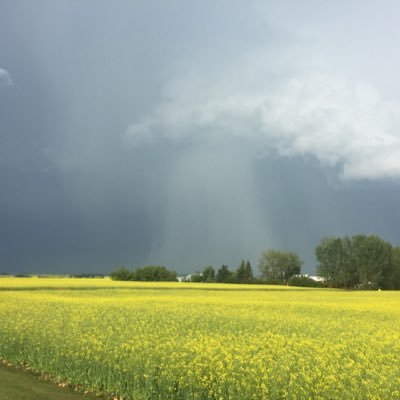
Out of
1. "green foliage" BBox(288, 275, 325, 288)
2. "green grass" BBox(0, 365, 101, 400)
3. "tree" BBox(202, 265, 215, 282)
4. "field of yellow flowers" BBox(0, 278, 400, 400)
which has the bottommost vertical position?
"green grass" BBox(0, 365, 101, 400)

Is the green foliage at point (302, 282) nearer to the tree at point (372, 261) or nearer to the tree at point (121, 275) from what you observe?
the tree at point (372, 261)

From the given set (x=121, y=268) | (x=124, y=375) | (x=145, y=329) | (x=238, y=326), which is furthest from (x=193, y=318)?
(x=121, y=268)

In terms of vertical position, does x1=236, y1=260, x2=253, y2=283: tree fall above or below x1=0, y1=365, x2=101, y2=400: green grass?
above

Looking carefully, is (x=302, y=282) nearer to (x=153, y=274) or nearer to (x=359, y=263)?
(x=359, y=263)

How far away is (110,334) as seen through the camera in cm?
1490

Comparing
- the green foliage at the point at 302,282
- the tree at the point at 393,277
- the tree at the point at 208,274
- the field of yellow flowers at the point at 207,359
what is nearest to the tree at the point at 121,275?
the tree at the point at 208,274

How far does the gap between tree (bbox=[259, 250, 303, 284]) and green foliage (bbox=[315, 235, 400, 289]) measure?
2107 centimetres

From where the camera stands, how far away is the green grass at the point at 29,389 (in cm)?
1142

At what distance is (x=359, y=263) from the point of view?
371ft

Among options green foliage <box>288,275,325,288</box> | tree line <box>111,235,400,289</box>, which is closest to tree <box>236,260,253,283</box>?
tree line <box>111,235,400,289</box>

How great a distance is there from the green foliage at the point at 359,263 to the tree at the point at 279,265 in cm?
2107

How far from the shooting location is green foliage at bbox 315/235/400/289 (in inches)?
4407

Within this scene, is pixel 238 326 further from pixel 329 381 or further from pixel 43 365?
pixel 329 381

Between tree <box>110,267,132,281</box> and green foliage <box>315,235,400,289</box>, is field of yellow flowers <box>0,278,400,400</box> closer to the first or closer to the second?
tree <box>110,267,132,281</box>
